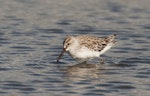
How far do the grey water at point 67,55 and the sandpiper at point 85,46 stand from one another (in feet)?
1.08

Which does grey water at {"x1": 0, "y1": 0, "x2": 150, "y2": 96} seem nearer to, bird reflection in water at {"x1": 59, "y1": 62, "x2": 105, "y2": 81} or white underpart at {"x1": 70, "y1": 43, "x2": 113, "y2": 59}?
bird reflection in water at {"x1": 59, "y1": 62, "x2": 105, "y2": 81}

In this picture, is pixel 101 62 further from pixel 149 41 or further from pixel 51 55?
pixel 149 41

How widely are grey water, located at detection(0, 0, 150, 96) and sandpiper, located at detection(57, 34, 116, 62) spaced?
33 centimetres

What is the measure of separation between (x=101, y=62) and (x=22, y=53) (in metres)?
2.75

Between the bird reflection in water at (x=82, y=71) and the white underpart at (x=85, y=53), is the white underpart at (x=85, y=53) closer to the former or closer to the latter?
the white underpart at (x=85, y=53)

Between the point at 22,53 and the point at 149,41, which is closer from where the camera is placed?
the point at 22,53

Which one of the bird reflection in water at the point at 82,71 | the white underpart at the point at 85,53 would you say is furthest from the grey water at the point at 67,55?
the white underpart at the point at 85,53

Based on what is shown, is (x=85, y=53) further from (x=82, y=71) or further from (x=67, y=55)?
(x=67, y=55)

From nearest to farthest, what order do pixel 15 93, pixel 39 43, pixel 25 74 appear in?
pixel 15 93, pixel 25 74, pixel 39 43

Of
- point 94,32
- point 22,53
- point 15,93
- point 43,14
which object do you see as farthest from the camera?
point 43,14

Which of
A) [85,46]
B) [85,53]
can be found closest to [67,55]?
[85,46]

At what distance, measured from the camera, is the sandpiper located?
19594mm

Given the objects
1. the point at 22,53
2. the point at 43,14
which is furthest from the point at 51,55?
Answer: the point at 43,14

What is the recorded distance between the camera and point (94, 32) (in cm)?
2456
